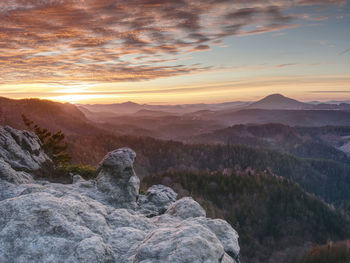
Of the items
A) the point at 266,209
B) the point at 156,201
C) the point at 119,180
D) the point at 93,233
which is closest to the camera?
the point at 93,233

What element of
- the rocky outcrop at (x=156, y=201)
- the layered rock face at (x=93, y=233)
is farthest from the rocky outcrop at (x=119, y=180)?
the layered rock face at (x=93, y=233)

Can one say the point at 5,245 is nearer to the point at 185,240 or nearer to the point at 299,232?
the point at 185,240

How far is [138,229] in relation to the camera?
15.2 m

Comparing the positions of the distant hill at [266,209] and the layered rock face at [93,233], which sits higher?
the layered rock face at [93,233]

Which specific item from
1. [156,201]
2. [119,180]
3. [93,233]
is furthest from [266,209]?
[93,233]

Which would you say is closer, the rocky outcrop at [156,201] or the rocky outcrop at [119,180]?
the rocky outcrop at [119,180]

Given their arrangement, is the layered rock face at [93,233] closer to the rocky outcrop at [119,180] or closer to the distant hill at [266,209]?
the rocky outcrop at [119,180]

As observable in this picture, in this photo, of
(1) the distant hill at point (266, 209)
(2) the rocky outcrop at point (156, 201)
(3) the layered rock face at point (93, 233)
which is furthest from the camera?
(1) the distant hill at point (266, 209)

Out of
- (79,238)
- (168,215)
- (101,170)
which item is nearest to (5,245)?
(79,238)

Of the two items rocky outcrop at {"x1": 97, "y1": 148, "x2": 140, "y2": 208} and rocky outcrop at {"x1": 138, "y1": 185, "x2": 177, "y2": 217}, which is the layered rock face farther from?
rocky outcrop at {"x1": 97, "y1": 148, "x2": 140, "y2": 208}

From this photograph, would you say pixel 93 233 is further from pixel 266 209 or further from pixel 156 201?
pixel 266 209

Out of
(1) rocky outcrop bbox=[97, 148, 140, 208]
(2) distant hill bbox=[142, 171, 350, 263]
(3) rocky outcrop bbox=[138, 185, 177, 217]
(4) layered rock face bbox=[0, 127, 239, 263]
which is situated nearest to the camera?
(4) layered rock face bbox=[0, 127, 239, 263]

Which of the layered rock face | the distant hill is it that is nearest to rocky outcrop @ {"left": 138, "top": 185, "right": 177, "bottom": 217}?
the layered rock face

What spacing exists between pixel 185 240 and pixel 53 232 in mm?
5663
